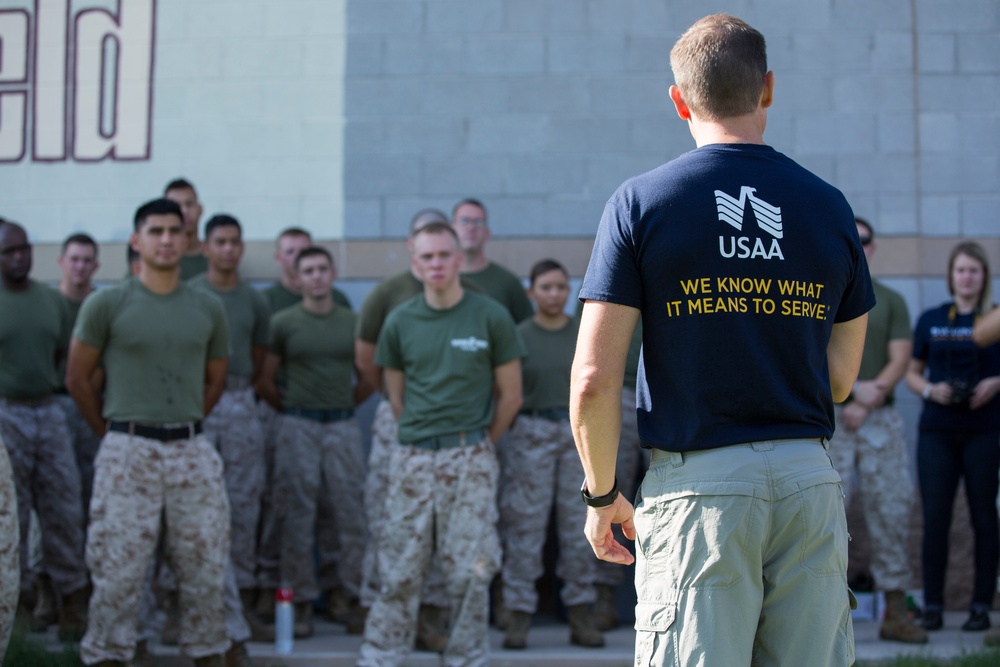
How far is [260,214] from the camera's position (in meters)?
8.37

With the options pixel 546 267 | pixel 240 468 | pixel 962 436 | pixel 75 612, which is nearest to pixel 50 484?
pixel 75 612

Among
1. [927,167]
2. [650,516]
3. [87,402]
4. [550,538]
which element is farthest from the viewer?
[927,167]

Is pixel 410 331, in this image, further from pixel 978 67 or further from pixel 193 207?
pixel 978 67

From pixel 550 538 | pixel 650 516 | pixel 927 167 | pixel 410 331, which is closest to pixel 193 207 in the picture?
pixel 410 331

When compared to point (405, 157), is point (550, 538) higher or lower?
lower

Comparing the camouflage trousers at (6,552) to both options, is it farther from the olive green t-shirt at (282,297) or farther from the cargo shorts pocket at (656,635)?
the olive green t-shirt at (282,297)

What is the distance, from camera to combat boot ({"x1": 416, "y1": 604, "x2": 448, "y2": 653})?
21.6 feet

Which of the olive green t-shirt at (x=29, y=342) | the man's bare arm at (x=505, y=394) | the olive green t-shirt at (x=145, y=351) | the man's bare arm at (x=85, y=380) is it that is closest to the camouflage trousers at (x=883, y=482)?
the man's bare arm at (x=505, y=394)

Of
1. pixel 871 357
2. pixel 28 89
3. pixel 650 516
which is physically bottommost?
pixel 650 516

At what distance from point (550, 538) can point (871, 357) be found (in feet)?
7.70

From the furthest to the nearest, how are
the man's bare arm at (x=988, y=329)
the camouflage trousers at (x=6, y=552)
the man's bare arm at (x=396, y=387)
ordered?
the man's bare arm at (x=988, y=329) → the man's bare arm at (x=396, y=387) → the camouflage trousers at (x=6, y=552)

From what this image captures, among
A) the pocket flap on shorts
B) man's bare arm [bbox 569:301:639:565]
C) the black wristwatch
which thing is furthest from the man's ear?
the pocket flap on shorts

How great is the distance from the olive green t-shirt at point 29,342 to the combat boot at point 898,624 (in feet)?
17.0

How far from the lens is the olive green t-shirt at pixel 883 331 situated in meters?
7.05
